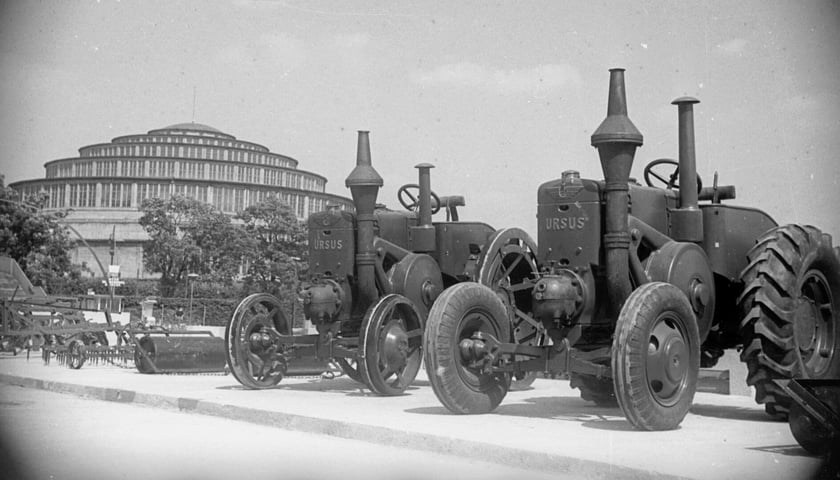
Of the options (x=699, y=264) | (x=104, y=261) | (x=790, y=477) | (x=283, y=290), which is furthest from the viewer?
(x=104, y=261)

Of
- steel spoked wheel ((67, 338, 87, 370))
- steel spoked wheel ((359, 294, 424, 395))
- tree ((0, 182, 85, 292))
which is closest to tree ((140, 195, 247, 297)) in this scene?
tree ((0, 182, 85, 292))

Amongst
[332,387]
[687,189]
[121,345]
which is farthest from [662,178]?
[121,345]

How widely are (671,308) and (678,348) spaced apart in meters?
0.38

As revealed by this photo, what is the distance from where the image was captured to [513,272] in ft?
47.4

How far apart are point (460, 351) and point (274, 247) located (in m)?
43.1

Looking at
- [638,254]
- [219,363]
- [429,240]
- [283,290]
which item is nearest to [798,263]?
[638,254]

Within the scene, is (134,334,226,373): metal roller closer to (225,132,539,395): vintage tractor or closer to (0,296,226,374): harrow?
(0,296,226,374): harrow

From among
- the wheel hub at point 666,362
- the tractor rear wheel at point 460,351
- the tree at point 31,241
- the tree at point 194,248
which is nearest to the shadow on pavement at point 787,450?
the wheel hub at point 666,362

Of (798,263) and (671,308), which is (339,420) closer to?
(671,308)

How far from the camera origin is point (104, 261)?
2965 inches

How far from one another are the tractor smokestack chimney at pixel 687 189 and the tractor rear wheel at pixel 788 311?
0.79 meters

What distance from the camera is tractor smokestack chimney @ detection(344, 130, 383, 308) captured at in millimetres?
13203

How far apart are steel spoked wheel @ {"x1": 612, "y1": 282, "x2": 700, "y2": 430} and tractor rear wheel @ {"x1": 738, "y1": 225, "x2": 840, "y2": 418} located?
27.9 inches

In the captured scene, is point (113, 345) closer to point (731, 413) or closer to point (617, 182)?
point (731, 413)
